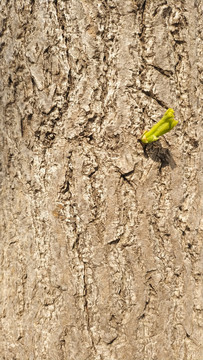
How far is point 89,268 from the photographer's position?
1.16 metres

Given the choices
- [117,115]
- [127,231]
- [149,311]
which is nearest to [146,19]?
[117,115]

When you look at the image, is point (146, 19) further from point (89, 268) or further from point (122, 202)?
point (89, 268)

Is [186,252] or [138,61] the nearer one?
[138,61]

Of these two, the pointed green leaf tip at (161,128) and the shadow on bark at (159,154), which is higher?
the pointed green leaf tip at (161,128)

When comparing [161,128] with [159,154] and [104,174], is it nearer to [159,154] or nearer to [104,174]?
[159,154]

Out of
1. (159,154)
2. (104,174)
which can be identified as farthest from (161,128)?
(104,174)

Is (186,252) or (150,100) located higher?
(150,100)

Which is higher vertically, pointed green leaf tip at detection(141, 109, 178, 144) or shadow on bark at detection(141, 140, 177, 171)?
pointed green leaf tip at detection(141, 109, 178, 144)

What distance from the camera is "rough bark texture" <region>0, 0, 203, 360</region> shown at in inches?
43.5

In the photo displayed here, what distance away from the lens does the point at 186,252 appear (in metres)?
1.24

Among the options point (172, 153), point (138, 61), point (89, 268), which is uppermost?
point (138, 61)

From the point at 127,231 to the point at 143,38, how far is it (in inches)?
27.3

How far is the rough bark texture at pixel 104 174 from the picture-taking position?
3.63 ft

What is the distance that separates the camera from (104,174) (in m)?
1.14
